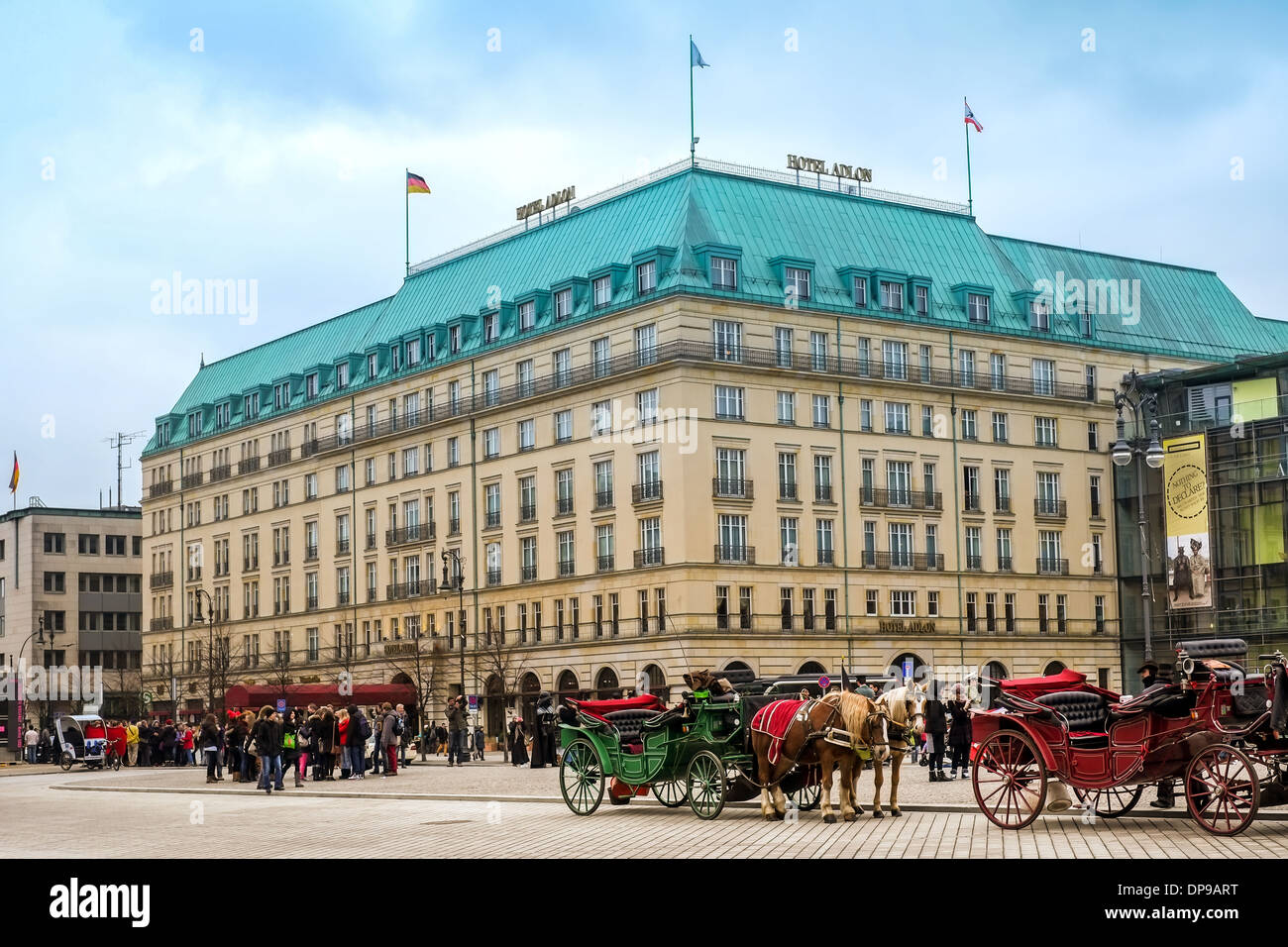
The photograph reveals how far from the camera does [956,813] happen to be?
83.9ft

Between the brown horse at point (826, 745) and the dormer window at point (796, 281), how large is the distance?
2194 inches

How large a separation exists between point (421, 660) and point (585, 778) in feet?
205

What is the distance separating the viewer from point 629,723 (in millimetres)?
27719

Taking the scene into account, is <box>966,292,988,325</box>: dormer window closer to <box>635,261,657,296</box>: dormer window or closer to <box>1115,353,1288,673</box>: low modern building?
<box>1115,353,1288,673</box>: low modern building

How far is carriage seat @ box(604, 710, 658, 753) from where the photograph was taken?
27600 mm

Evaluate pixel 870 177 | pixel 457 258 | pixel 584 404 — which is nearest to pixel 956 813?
pixel 584 404

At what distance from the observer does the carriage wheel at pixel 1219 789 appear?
1938cm

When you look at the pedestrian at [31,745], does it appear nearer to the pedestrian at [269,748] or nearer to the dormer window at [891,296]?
the pedestrian at [269,748]

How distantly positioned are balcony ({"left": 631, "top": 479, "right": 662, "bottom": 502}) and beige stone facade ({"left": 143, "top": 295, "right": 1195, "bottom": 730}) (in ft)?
0.45

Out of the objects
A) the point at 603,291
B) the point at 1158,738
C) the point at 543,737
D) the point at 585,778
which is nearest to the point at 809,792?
the point at 585,778

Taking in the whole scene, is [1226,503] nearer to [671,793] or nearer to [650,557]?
[650,557]

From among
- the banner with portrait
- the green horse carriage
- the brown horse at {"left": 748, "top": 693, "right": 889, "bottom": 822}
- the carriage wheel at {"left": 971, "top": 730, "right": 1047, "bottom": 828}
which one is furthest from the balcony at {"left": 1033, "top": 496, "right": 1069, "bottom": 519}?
the carriage wheel at {"left": 971, "top": 730, "right": 1047, "bottom": 828}

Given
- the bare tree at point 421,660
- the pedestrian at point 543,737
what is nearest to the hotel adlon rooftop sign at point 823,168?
the bare tree at point 421,660
